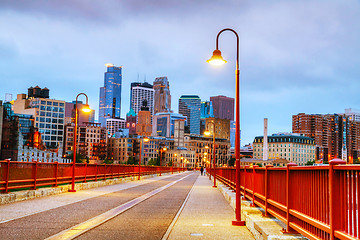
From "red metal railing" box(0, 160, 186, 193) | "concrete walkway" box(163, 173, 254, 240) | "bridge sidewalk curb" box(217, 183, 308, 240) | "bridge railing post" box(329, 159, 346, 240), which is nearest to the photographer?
"bridge railing post" box(329, 159, 346, 240)

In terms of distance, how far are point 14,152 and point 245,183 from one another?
125 m

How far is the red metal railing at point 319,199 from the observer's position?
457 centimetres

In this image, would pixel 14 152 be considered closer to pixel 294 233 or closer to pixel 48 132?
pixel 48 132

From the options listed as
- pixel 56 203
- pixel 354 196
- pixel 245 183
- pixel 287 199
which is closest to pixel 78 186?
pixel 56 203

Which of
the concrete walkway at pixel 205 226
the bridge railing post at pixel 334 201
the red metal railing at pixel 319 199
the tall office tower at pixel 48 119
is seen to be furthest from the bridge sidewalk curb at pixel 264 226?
the tall office tower at pixel 48 119

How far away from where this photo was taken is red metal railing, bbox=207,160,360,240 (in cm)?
457

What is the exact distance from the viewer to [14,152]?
126875mm

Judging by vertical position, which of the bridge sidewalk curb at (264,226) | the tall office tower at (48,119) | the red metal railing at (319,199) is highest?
the tall office tower at (48,119)

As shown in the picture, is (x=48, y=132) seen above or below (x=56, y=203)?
above

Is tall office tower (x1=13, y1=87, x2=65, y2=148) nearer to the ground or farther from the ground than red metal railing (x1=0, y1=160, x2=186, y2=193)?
farther from the ground

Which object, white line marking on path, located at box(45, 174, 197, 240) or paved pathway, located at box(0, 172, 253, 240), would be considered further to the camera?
paved pathway, located at box(0, 172, 253, 240)

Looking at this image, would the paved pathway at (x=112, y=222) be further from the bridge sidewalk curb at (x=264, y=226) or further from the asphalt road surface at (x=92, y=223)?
the bridge sidewalk curb at (x=264, y=226)

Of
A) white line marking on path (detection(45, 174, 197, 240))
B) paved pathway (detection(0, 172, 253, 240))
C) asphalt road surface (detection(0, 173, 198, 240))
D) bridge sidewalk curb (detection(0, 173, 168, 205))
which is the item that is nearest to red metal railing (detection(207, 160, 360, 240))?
paved pathway (detection(0, 172, 253, 240))

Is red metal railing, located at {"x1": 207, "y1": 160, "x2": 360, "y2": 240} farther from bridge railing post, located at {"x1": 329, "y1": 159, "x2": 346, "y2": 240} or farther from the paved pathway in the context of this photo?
the paved pathway
